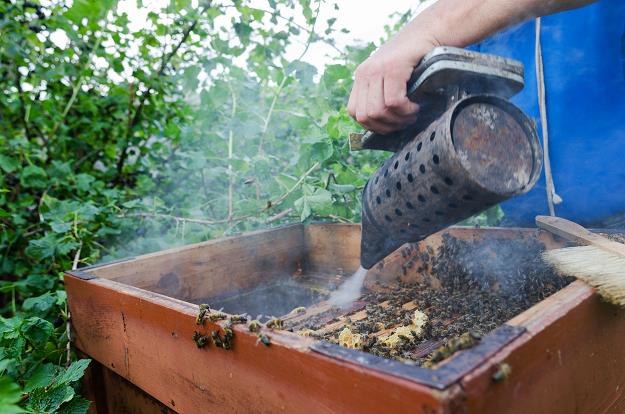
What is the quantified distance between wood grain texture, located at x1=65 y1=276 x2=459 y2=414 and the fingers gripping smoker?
0.60 metres

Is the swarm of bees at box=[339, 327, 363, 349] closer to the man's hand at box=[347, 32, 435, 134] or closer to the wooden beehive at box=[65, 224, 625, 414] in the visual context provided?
the wooden beehive at box=[65, 224, 625, 414]

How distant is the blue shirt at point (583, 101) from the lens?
1927 millimetres

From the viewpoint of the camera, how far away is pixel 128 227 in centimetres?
270

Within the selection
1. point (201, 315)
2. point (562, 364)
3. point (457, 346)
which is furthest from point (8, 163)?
point (562, 364)

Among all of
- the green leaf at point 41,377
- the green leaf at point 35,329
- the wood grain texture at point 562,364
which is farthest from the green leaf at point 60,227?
the wood grain texture at point 562,364

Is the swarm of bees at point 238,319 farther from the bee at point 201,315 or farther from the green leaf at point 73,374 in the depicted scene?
the green leaf at point 73,374

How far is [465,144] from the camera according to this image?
3.92 feet

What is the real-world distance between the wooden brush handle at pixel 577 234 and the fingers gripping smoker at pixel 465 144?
343mm

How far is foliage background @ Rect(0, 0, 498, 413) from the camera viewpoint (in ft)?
8.18

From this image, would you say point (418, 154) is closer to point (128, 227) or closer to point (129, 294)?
point (129, 294)

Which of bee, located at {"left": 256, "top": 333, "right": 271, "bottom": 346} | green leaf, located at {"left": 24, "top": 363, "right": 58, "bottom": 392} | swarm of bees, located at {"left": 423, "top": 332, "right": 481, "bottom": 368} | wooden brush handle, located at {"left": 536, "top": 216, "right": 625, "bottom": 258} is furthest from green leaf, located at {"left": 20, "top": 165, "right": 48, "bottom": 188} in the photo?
wooden brush handle, located at {"left": 536, "top": 216, "right": 625, "bottom": 258}

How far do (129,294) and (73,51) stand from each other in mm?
2110

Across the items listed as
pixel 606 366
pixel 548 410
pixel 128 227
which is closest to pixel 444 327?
pixel 606 366

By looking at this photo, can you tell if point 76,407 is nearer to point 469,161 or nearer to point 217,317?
point 217,317
